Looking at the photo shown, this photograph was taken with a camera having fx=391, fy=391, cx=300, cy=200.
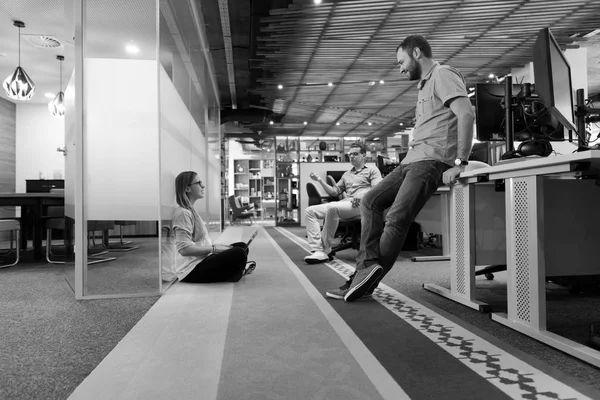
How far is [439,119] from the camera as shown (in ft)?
7.75

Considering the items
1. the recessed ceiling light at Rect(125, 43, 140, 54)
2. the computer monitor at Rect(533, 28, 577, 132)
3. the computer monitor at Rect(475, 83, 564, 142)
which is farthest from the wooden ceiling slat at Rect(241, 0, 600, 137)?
the computer monitor at Rect(533, 28, 577, 132)

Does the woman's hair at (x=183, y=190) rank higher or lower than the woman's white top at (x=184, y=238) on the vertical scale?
higher

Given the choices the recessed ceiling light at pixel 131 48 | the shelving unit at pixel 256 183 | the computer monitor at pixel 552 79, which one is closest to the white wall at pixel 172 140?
the recessed ceiling light at pixel 131 48

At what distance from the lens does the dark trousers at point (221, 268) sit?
3.05m

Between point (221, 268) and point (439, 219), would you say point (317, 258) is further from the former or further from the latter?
point (439, 219)

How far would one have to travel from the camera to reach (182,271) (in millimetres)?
3234

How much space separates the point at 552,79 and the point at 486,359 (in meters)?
1.28

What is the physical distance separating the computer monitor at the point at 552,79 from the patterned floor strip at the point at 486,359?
1107mm

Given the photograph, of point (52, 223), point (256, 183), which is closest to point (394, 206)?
point (52, 223)

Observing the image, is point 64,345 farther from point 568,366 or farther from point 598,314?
point 598,314

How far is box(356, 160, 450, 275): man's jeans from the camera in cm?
232

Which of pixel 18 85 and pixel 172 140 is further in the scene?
pixel 18 85

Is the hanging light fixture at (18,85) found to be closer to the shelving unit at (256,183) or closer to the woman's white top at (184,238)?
the woman's white top at (184,238)

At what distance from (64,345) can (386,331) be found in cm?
150
